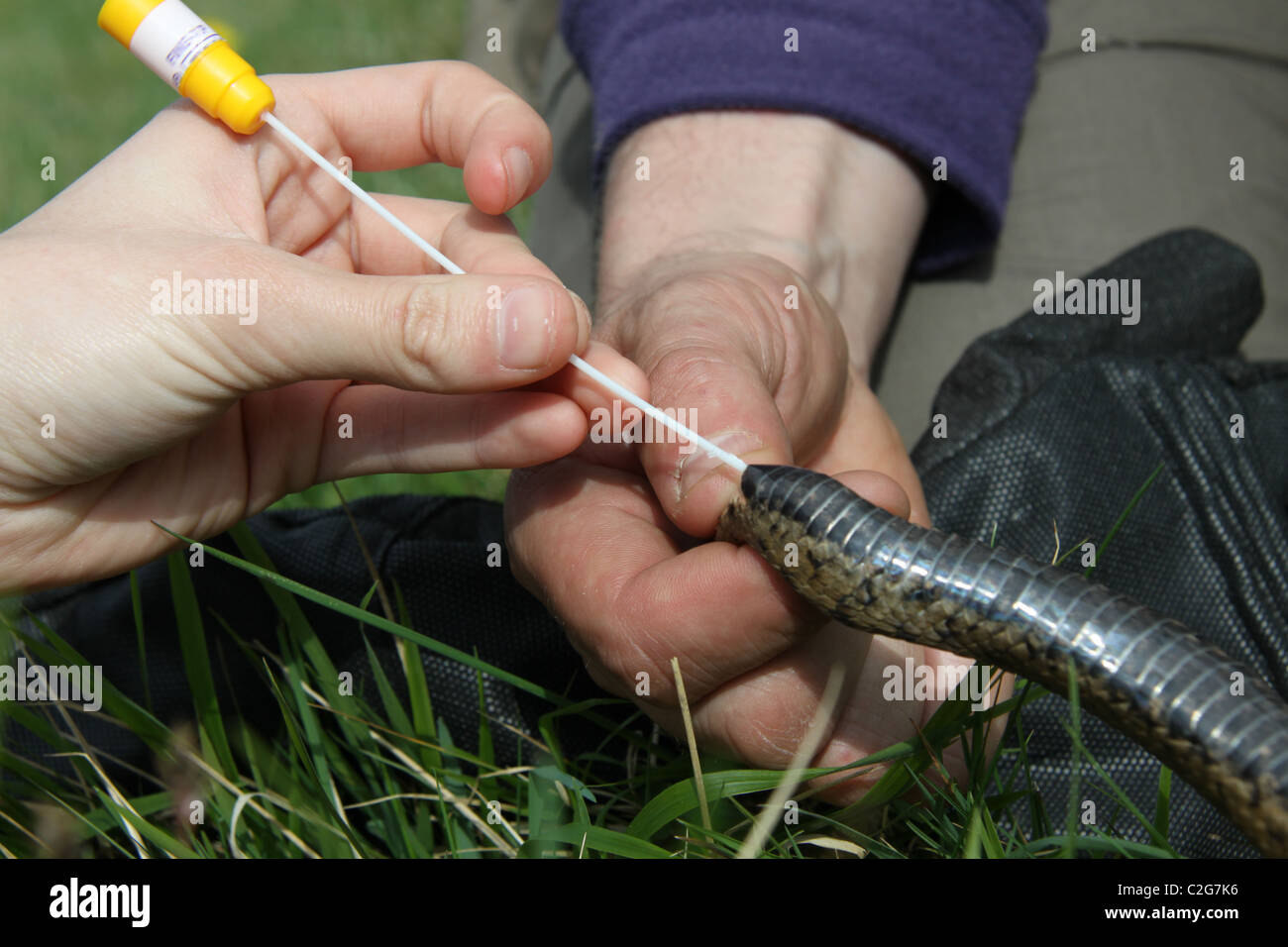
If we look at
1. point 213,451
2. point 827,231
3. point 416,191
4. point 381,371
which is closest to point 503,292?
point 381,371

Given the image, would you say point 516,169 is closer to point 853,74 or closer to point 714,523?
point 714,523

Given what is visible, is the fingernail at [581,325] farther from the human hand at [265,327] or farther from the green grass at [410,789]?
the green grass at [410,789]

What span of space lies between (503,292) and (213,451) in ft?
2.85

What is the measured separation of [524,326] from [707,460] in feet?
1.56

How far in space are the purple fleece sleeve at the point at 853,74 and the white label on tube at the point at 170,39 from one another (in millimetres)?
1483

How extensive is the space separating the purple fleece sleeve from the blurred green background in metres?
1.99

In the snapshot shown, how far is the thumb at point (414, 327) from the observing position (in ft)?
5.16

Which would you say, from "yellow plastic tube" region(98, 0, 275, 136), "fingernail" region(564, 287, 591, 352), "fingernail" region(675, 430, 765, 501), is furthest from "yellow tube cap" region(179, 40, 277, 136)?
"fingernail" region(675, 430, 765, 501)

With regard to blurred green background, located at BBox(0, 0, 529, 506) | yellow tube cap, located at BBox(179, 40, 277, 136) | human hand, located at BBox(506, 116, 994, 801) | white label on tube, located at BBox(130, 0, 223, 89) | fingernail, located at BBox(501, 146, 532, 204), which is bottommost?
human hand, located at BBox(506, 116, 994, 801)

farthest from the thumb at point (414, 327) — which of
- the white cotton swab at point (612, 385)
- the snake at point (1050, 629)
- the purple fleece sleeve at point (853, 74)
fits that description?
the purple fleece sleeve at point (853, 74)

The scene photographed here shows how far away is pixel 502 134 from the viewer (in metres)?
2.01

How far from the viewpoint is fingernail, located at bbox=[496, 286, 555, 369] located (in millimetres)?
1584

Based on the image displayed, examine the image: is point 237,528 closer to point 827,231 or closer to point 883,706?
point 883,706

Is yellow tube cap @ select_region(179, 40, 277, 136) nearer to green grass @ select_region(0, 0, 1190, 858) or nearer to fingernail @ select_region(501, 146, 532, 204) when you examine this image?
fingernail @ select_region(501, 146, 532, 204)
